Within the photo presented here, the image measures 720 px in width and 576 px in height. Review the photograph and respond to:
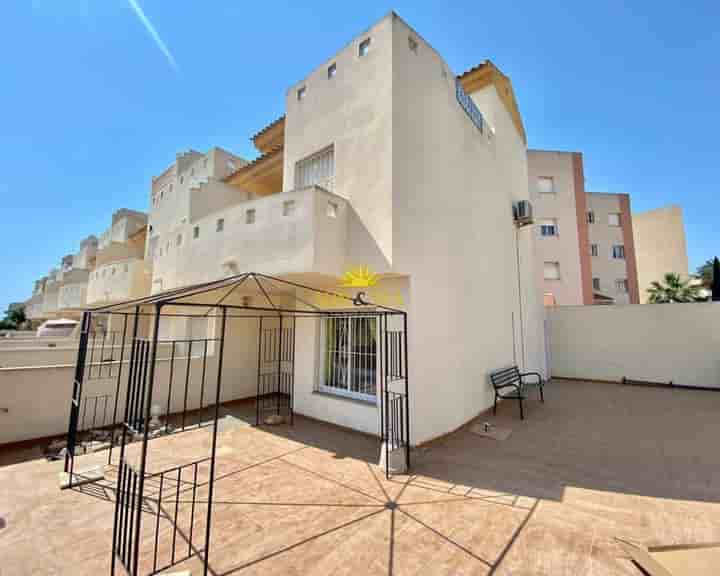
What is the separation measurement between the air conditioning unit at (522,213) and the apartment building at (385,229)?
2.09 meters

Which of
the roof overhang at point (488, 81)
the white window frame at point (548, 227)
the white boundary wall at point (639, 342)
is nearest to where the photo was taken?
the roof overhang at point (488, 81)

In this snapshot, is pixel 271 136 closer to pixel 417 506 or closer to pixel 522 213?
pixel 522 213

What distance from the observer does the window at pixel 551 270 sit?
69.2 ft

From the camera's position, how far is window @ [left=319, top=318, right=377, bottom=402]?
7.22 m

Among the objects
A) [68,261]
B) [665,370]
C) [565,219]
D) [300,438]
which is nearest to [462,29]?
[300,438]

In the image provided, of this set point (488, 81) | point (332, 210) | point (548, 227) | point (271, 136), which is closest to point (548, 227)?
point (548, 227)

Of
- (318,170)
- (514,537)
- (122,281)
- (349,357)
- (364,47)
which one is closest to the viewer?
(514,537)

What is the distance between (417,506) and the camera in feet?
13.4

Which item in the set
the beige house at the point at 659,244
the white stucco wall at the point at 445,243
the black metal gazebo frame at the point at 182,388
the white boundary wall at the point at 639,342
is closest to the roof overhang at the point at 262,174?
the black metal gazebo frame at the point at 182,388

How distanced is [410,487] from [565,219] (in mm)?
23142

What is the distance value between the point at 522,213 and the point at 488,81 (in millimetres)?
4655

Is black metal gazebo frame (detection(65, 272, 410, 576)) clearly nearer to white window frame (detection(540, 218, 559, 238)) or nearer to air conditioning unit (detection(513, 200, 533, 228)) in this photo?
air conditioning unit (detection(513, 200, 533, 228))

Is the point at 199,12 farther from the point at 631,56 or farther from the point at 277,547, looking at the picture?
the point at 631,56

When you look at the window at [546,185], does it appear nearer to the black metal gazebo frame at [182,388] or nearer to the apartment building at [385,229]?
the apartment building at [385,229]
